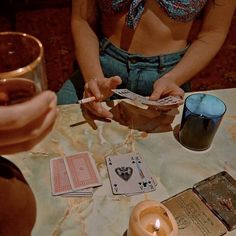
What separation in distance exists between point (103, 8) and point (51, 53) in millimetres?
1528

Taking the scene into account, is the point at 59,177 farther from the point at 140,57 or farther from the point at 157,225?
the point at 140,57

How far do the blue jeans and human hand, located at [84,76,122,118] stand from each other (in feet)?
0.93

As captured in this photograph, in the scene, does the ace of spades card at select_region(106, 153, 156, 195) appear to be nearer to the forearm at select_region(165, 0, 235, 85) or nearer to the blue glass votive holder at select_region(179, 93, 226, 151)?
the blue glass votive holder at select_region(179, 93, 226, 151)

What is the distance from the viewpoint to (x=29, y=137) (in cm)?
48

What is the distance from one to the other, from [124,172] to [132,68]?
1.96ft

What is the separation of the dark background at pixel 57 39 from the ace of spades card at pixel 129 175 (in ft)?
5.21

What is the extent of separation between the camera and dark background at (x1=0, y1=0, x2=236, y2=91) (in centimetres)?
261

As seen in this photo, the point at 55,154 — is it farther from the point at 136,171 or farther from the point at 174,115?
the point at 174,115

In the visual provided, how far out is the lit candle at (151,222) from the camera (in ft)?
2.15

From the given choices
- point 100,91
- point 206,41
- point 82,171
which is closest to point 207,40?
point 206,41

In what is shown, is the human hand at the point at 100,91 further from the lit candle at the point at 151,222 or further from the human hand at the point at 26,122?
the human hand at the point at 26,122

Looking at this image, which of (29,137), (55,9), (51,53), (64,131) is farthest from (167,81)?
(55,9)

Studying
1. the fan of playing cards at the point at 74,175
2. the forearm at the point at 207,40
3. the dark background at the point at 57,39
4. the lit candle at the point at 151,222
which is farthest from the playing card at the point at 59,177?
the dark background at the point at 57,39

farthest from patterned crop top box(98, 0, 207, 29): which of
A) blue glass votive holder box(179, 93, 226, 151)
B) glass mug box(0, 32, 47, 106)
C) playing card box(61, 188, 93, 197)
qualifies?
glass mug box(0, 32, 47, 106)
